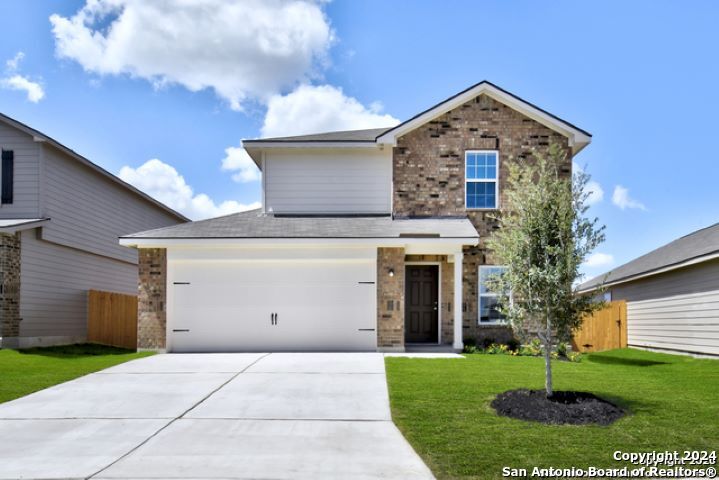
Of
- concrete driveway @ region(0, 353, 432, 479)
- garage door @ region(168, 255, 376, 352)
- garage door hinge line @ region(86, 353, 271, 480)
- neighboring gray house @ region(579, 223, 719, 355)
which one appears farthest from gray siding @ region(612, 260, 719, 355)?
garage door hinge line @ region(86, 353, 271, 480)

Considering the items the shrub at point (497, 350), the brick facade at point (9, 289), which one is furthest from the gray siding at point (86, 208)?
the shrub at point (497, 350)

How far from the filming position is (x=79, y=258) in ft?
69.2

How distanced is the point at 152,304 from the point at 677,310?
48.3 feet

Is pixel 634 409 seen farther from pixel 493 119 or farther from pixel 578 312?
pixel 493 119

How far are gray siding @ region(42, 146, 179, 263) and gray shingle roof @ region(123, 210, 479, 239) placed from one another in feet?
17.1

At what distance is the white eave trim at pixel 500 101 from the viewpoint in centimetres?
1712

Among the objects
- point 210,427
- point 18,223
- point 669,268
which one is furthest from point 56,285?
point 669,268

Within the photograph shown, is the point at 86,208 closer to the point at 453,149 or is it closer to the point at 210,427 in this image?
the point at 453,149

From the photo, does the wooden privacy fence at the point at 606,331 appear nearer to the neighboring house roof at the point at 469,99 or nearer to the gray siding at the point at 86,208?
the neighboring house roof at the point at 469,99

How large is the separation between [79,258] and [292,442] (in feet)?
53.3

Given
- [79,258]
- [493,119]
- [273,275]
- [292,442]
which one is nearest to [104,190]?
[79,258]

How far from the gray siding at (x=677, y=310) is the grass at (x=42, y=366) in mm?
14180

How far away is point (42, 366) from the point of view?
13.6m

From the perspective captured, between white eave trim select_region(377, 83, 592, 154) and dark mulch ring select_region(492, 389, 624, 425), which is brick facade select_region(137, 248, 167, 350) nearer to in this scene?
white eave trim select_region(377, 83, 592, 154)
